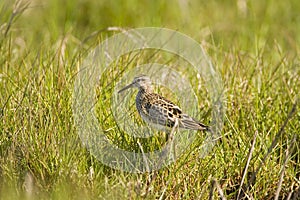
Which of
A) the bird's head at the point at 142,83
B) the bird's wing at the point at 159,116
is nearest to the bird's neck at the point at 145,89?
the bird's head at the point at 142,83

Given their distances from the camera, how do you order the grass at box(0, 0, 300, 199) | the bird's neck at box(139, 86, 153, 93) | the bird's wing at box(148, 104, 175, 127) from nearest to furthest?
the grass at box(0, 0, 300, 199) → the bird's wing at box(148, 104, 175, 127) → the bird's neck at box(139, 86, 153, 93)

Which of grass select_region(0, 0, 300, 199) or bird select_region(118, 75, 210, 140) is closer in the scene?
grass select_region(0, 0, 300, 199)

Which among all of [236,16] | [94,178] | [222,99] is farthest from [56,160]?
[236,16]

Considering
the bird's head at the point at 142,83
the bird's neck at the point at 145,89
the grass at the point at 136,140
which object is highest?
the bird's head at the point at 142,83

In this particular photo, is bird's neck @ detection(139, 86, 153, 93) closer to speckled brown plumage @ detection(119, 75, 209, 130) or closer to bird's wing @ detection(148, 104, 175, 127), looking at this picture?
speckled brown plumage @ detection(119, 75, 209, 130)

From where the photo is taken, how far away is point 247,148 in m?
3.30

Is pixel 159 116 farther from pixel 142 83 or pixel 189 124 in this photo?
pixel 142 83

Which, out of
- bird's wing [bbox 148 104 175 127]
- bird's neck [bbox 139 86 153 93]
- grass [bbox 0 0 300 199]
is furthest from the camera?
bird's neck [bbox 139 86 153 93]

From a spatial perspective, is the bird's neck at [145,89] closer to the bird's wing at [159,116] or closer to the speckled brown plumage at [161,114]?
the speckled brown plumage at [161,114]

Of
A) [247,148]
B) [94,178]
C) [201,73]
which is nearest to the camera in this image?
[94,178]

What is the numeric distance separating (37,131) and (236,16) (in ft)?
10.5

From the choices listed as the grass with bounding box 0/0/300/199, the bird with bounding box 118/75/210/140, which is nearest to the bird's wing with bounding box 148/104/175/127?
the bird with bounding box 118/75/210/140

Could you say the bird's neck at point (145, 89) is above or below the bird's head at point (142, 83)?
below

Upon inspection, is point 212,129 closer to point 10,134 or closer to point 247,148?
point 247,148
